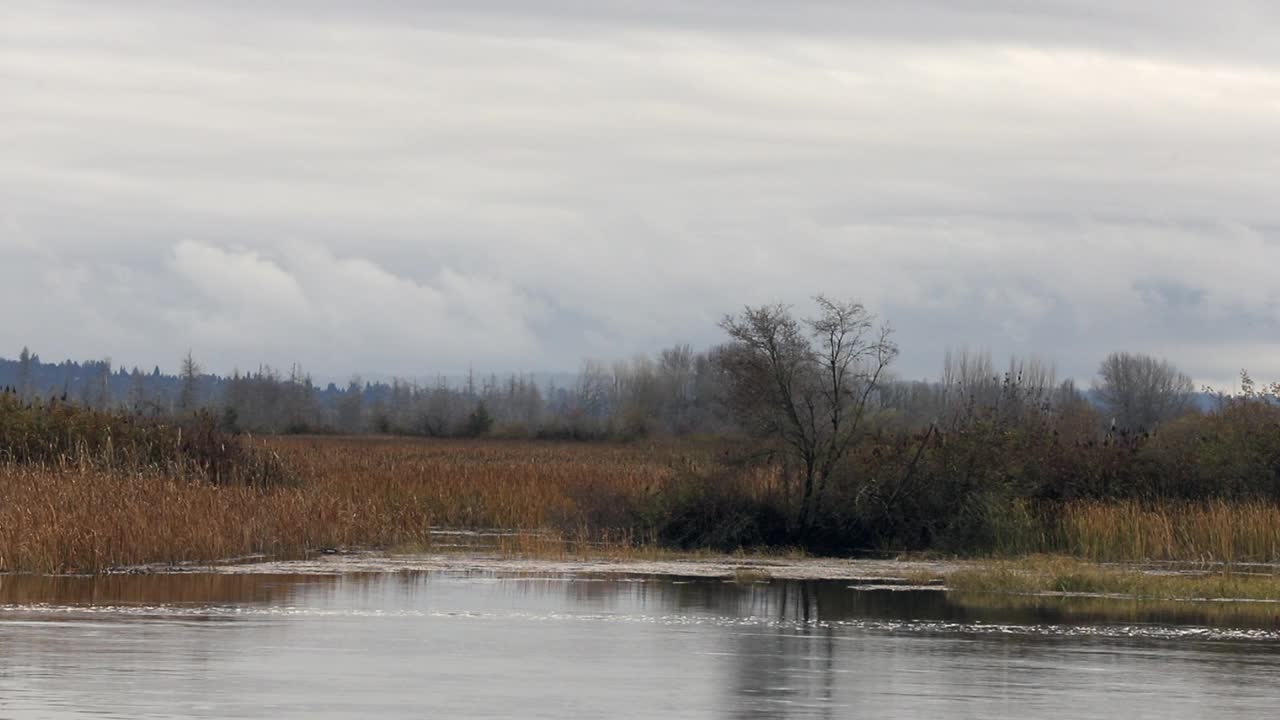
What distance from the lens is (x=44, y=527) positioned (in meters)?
27.8

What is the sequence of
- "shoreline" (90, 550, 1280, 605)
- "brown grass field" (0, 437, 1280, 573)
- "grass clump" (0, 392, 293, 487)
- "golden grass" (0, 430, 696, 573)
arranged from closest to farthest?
1. "shoreline" (90, 550, 1280, 605)
2. "golden grass" (0, 430, 696, 573)
3. "brown grass field" (0, 437, 1280, 573)
4. "grass clump" (0, 392, 293, 487)

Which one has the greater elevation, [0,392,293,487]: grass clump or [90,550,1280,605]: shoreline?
[0,392,293,487]: grass clump

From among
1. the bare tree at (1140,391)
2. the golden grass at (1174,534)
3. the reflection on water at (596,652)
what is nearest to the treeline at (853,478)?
the golden grass at (1174,534)

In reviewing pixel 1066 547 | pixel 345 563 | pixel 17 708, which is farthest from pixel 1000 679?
pixel 1066 547

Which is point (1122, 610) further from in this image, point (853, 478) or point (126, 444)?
point (126, 444)

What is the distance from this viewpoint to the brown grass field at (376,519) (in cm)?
2836

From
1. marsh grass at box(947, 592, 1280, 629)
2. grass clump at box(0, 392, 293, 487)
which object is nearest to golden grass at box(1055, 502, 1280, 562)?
marsh grass at box(947, 592, 1280, 629)

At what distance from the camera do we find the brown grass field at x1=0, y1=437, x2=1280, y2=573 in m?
28.4

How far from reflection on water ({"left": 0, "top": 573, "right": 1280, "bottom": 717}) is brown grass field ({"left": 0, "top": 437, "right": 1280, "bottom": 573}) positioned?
2.01 metres

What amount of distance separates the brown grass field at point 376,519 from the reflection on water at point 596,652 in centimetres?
201

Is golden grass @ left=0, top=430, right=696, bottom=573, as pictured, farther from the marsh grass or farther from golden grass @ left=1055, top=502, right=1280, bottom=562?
the marsh grass

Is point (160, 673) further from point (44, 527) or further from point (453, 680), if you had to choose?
point (44, 527)

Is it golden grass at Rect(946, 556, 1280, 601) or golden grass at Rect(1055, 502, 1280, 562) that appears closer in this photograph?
golden grass at Rect(946, 556, 1280, 601)

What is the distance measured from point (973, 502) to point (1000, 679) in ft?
62.0
